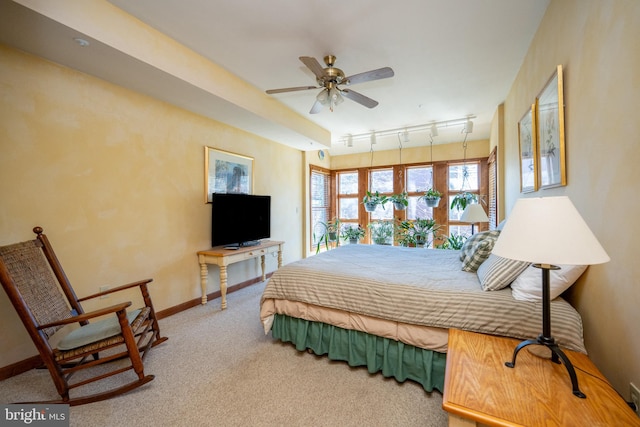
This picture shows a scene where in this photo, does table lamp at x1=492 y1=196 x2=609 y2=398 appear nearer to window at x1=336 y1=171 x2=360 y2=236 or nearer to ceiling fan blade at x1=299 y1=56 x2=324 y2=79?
ceiling fan blade at x1=299 y1=56 x2=324 y2=79

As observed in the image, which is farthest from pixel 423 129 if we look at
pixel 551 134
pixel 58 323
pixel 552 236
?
pixel 58 323

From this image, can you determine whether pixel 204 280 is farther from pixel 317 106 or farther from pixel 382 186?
pixel 382 186

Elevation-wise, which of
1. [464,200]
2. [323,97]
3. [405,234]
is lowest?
[405,234]

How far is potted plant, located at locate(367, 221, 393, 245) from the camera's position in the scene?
5527 millimetres

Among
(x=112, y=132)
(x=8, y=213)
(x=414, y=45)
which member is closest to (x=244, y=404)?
(x=8, y=213)

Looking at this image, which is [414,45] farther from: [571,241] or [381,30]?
[571,241]

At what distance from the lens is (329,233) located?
5973 mm

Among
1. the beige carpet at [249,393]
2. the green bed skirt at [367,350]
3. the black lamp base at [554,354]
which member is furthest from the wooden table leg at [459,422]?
the green bed skirt at [367,350]

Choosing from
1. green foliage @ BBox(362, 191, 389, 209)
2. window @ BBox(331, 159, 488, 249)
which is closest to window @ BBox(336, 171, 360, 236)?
window @ BBox(331, 159, 488, 249)

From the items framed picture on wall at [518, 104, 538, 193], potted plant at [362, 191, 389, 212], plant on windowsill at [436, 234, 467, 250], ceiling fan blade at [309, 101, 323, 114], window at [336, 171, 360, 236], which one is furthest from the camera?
window at [336, 171, 360, 236]

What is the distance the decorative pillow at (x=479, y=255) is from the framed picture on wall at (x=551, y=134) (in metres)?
0.57

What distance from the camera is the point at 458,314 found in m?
1.60

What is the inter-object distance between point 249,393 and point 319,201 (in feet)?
15.1

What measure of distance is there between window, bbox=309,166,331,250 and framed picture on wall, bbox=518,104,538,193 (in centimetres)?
377
